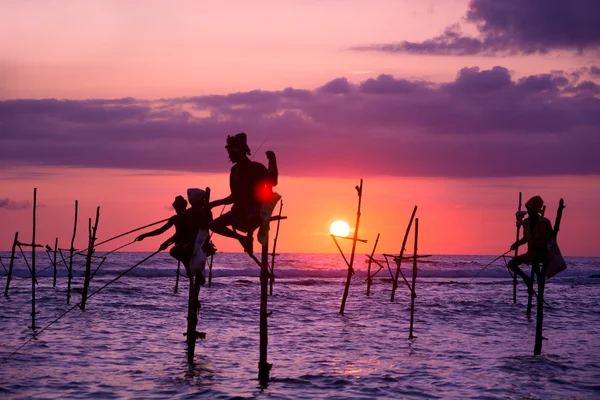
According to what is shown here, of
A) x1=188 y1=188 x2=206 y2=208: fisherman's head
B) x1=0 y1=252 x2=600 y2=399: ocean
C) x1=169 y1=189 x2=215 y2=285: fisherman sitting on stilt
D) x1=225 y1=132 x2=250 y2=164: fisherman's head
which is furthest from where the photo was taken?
x1=188 y1=188 x2=206 y2=208: fisherman's head

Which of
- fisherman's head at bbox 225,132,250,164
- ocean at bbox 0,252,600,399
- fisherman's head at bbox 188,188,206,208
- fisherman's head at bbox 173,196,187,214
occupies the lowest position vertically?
ocean at bbox 0,252,600,399

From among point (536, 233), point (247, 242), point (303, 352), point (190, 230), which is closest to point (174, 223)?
point (190, 230)

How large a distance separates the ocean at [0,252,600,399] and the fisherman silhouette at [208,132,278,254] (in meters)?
3.23

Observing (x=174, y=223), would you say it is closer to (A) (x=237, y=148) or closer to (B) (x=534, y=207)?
(A) (x=237, y=148)

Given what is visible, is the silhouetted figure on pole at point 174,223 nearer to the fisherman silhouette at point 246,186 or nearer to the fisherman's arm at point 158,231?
the fisherman's arm at point 158,231

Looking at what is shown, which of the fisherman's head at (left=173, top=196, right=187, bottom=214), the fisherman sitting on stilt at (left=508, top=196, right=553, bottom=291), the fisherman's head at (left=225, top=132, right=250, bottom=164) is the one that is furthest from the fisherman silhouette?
the fisherman sitting on stilt at (left=508, top=196, right=553, bottom=291)

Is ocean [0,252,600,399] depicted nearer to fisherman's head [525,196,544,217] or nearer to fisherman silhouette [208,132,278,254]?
fisherman silhouette [208,132,278,254]

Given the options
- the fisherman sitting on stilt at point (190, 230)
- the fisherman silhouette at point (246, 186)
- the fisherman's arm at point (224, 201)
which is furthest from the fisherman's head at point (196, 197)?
the fisherman silhouette at point (246, 186)

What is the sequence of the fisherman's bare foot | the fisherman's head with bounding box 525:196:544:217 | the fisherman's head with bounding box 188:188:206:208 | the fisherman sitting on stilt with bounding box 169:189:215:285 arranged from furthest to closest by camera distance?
the fisherman's head with bounding box 525:196:544:217 → the fisherman's head with bounding box 188:188:206:208 → the fisherman sitting on stilt with bounding box 169:189:215:285 → the fisherman's bare foot

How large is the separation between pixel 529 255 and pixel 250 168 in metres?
8.28

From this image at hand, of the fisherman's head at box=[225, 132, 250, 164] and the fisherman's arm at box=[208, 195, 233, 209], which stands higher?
the fisherman's head at box=[225, 132, 250, 164]

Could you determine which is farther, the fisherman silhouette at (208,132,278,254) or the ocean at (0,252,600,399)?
the ocean at (0,252,600,399)

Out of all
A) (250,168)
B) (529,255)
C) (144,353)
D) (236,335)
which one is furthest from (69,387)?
(529,255)

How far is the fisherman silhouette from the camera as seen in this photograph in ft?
43.9
